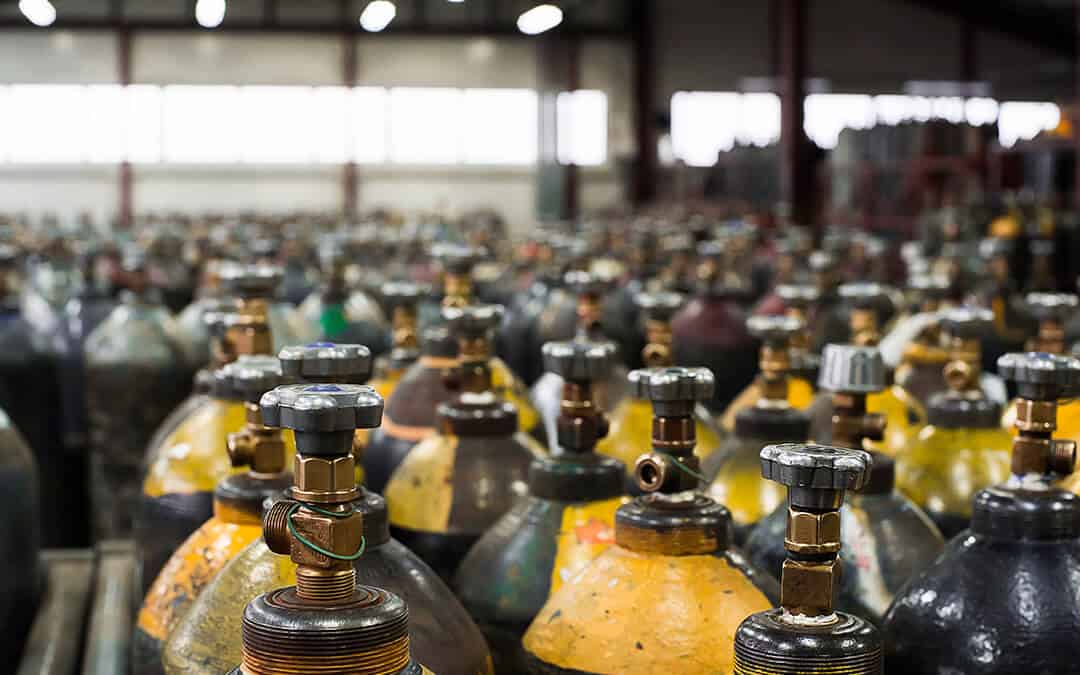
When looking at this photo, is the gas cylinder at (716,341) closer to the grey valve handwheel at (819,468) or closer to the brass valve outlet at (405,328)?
the brass valve outlet at (405,328)

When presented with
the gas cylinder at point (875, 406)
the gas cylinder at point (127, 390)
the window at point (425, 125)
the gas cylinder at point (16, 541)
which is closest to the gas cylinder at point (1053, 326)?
the gas cylinder at point (875, 406)

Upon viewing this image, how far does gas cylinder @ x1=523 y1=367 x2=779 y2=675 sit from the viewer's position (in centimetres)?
96

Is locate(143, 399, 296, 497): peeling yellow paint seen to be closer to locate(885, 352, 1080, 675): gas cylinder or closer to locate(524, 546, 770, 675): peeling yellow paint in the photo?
locate(524, 546, 770, 675): peeling yellow paint

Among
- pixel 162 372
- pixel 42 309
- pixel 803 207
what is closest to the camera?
pixel 162 372

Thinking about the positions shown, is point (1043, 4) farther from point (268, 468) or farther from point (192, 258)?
point (268, 468)

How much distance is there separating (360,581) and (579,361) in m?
0.28

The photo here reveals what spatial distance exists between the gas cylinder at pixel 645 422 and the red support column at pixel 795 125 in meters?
6.64

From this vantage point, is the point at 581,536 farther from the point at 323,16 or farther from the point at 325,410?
the point at 323,16

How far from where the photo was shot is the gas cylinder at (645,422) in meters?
1.58

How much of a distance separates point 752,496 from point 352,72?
14.1m

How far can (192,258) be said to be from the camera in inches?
187

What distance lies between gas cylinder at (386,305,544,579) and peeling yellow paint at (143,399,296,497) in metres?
0.18

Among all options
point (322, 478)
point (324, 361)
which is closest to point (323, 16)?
point (324, 361)

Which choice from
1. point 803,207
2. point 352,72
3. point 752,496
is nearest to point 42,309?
point 752,496
